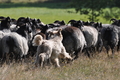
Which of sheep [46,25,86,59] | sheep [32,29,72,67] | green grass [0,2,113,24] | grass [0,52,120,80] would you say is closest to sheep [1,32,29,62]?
grass [0,52,120,80]

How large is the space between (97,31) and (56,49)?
5131mm

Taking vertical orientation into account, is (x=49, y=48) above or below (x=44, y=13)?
above

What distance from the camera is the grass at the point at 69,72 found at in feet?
→ 33.3

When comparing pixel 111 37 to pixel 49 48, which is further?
pixel 111 37

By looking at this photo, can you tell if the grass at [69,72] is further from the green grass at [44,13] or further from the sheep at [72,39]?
the green grass at [44,13]

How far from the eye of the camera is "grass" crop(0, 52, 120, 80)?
1016 centimetres

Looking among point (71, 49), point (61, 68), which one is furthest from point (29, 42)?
point (61, 68)

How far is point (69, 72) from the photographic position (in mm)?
11398

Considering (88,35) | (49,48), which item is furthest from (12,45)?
(88,35)

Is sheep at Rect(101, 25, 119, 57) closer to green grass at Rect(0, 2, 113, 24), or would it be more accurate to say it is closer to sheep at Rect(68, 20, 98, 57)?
sheep at Rect(68, 20, 98, 57)

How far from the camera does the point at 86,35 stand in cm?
1526

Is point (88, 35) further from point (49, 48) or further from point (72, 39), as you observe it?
point (49, 48)

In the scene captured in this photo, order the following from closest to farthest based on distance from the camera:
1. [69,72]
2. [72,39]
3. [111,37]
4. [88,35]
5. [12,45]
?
[69,72], [12,45], [72,39], [88,35], [111,37]

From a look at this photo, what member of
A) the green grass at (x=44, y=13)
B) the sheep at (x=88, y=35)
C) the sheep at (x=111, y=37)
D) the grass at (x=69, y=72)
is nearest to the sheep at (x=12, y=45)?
the grass at (x=69, y=72)
